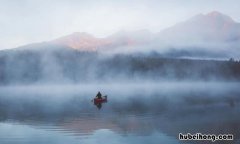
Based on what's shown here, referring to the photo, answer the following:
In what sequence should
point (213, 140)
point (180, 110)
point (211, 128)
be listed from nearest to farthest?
point (213, 140) < point (211, 128) < point (180, 110)

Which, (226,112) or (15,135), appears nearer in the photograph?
(15,135)

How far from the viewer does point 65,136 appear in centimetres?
3559

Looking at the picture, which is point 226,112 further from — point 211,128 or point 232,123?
point 211,128

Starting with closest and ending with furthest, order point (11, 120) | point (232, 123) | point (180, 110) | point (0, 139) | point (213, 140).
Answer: point (213, 140) < point (0, 139) < point (232, 123) < point (11, 120) < point (180, 110)

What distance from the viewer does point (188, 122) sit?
143 ft

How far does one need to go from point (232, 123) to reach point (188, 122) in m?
5.10

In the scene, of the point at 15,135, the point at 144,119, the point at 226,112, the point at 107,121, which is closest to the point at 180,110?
the point at 226,112

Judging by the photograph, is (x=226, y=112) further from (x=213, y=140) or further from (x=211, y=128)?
(x=213, y=140)

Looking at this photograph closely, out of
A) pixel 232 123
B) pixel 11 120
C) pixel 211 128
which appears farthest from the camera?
pixel 11 120

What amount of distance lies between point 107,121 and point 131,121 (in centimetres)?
308

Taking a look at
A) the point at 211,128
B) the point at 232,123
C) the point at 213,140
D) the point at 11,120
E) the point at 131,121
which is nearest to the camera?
the point at 213,140

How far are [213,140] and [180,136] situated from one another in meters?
3.22

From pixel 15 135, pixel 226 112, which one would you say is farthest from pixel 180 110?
pixel 15 135

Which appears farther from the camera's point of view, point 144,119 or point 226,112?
point 226,112
